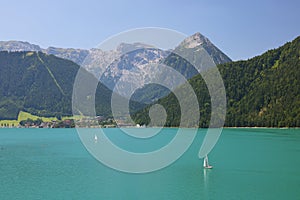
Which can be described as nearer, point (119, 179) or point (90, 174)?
point (119, 179)

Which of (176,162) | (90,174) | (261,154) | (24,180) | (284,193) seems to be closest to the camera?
(284,193)

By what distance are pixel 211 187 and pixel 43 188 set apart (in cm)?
1894

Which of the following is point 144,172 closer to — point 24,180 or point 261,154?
point 24,180

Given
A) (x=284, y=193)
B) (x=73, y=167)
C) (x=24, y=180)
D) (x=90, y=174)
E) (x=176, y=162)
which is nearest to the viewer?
(x=284, y=193)

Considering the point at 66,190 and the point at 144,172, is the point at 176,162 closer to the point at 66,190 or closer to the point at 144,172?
the point at 144,172

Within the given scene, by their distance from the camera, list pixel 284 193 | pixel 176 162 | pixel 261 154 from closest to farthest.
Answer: pixel 284 193 → pixel 176 162 → pixel 261 154

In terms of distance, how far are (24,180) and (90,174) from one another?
8.81 m

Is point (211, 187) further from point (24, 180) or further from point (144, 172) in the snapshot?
point (24, 180)

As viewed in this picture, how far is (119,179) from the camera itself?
5166cm

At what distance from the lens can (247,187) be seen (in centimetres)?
4553

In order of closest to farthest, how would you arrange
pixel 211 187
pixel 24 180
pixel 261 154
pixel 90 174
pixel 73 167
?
pixel 211 187, pixel 24 180, pixel 90 174, pixel 73 167, pixel 261 154

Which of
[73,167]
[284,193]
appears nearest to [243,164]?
[284,193]

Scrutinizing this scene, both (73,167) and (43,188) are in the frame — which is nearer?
(43,188)

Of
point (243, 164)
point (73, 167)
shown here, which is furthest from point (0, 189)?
point (243, 164)
